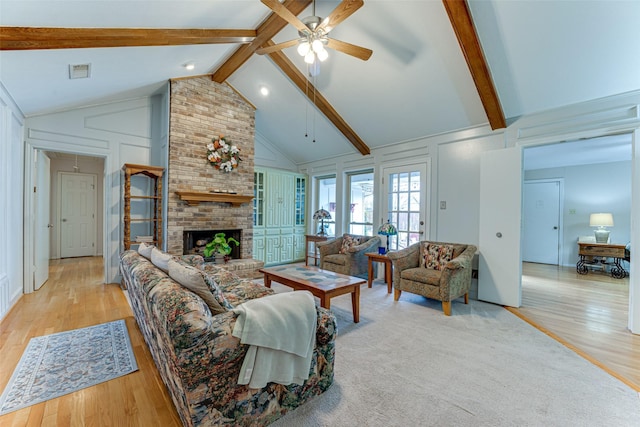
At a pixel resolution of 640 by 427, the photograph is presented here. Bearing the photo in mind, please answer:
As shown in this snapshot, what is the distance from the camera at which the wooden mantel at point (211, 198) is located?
448cm

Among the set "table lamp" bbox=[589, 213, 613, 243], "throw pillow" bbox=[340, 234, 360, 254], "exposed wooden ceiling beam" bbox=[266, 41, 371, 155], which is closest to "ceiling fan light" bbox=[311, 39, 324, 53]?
"exposed wooden ceiling beam" bbox=[266, 41, 371, 155]

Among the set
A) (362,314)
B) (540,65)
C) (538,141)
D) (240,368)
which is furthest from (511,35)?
(240,368)

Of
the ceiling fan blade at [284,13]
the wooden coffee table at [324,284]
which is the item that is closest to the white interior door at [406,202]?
the wooden coffee table at [324,284]

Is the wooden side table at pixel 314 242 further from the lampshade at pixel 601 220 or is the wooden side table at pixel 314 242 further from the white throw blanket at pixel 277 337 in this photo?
the lampshade at pixel 601 220

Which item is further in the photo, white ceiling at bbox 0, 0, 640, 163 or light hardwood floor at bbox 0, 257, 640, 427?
white ceiling at bbox 0, 0, 640, 163

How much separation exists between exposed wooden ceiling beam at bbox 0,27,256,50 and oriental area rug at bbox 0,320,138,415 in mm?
2472

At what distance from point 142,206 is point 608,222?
30.2 feet

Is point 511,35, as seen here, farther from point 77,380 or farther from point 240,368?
point 77,380

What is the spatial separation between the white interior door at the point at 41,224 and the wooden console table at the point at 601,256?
9755 millimetres

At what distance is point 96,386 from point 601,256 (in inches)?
326

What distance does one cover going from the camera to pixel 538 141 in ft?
11.6

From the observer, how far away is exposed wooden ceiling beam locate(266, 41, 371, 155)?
14.1ft

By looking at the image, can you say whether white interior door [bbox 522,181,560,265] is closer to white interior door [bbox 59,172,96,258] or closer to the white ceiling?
the white ceiling

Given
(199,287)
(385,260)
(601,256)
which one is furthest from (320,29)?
(601,256)
